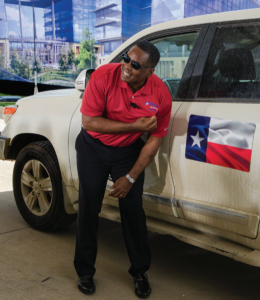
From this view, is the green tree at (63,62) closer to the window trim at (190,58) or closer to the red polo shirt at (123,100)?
the window trim at (190,58)

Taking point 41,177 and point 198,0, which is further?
point 198,0

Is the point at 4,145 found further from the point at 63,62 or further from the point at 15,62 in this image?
the point at 63,62

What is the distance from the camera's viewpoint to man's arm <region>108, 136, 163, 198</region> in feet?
8.02

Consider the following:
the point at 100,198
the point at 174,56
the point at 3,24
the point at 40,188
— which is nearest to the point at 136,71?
the point at 174,56

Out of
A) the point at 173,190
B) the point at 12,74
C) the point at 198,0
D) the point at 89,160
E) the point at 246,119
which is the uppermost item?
the point at 198,0

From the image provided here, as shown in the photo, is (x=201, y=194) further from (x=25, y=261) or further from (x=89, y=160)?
(x=25, y=261)

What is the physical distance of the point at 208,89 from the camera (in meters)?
2.50

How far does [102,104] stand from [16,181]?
6.06 ft

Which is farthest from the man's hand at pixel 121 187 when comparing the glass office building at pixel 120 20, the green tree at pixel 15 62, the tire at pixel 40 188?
the glass office building at pixel 120 20

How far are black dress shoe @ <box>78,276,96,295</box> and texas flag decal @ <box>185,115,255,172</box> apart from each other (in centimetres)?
112

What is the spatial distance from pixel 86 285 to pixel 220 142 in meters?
1.35

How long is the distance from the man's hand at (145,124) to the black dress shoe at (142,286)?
107 cm

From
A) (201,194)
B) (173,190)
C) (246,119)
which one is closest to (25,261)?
(173,190)

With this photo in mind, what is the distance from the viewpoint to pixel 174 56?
278 cm
